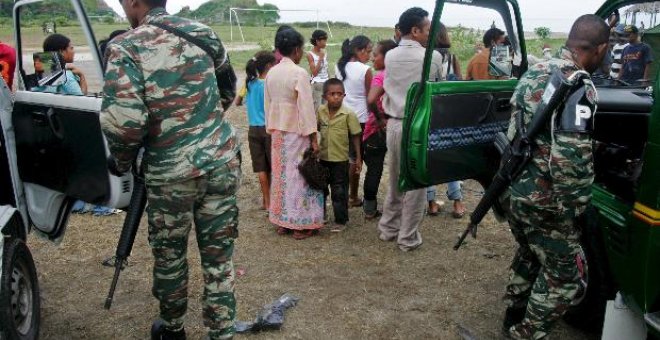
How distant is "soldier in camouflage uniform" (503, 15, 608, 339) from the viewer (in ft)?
8.22

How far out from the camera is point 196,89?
8.59 feet

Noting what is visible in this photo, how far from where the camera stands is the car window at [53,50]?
10.8 feet

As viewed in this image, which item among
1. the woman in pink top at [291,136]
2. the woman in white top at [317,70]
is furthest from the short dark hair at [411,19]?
the woman in white top at [317,70]

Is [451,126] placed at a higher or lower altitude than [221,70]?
lower

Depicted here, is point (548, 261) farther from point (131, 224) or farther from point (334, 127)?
point (334, 127)

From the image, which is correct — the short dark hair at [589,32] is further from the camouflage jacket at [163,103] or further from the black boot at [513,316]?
the camouflage jacket at [163,103]

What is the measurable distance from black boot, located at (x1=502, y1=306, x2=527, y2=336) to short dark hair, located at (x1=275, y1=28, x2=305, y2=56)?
2.57m

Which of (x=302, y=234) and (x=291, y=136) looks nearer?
(x=291, y=136)

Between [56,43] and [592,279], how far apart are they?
4754 millimetres

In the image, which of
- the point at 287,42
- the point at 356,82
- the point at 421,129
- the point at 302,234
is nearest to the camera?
the point at 421,129

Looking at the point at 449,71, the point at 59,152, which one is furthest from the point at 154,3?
the point at 449,71

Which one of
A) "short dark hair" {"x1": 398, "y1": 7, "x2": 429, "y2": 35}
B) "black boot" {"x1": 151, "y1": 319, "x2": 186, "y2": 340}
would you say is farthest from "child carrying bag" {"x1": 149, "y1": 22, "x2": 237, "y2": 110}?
"short dark hair" {"x1": 398, "y1": 7, "x2": 429, "y2": 35}

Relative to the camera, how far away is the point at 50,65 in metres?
4.85

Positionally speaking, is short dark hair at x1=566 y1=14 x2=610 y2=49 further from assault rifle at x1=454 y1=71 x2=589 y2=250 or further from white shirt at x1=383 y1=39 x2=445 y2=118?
white shirt at x1=383 y1=39 x2=445 y2=118
